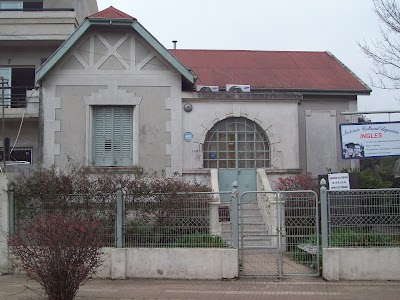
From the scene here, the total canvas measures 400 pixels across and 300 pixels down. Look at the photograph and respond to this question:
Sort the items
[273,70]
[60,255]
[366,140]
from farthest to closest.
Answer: [273,70], [366,140], [60,255]

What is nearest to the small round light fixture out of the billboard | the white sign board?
the billboard

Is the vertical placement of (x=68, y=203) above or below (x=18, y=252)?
above

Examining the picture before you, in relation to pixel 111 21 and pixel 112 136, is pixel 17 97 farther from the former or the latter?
pixel 111 21

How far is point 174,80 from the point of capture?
18.0 metres

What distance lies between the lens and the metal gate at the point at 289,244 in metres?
11.6

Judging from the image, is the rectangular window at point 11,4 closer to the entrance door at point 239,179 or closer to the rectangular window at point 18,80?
the rectangular window at point 18,80

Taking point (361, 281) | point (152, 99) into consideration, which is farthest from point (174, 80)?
point (361, 281)

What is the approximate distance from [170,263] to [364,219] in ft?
14.2

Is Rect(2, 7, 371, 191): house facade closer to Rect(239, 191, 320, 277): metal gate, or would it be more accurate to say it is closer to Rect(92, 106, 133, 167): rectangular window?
Rect(92, 106, 133, 167): rectangular window

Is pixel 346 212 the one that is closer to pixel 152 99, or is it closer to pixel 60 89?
pixel 152 99

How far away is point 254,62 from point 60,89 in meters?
10.3

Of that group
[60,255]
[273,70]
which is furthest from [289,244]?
[273,70]

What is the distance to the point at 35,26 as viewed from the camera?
21.2 m

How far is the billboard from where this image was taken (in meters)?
15.1
